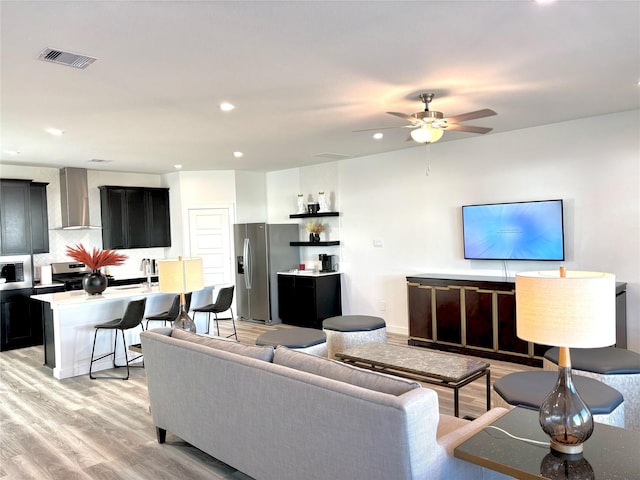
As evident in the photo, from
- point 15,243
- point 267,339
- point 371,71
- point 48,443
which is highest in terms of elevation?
point 371,71

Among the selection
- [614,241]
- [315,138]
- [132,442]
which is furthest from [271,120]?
[614,241]

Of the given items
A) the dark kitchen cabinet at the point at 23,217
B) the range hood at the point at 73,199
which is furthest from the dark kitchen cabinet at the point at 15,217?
the range hood at the point at 73,199

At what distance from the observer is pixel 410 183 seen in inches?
261

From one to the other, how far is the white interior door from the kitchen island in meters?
2.57

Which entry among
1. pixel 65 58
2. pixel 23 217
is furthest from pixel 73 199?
pixel 65 58

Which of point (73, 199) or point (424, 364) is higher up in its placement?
point (73, 199)

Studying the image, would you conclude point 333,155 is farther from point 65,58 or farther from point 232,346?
point 232,346

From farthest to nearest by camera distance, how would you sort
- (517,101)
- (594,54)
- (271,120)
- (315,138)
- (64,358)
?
(315,138)
(64,358)
(271,120)
(517,101)
(594,54)

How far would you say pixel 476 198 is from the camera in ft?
19.6

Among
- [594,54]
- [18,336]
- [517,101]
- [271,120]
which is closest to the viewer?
[594,54]

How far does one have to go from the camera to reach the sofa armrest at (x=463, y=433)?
204 cm

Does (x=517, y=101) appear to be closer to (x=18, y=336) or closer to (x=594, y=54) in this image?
(x=594, y=54)

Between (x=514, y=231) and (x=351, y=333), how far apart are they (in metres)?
2.39

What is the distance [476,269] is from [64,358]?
4902 mm
